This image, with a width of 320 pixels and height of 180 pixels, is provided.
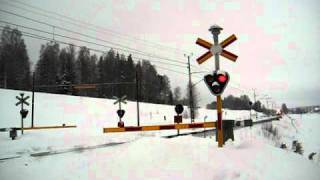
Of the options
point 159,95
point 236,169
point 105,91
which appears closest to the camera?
point 236,169

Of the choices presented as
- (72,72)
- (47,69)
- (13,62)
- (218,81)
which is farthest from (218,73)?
(47,69)

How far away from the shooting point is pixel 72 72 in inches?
2525

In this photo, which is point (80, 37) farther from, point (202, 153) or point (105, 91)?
point (105, 91)

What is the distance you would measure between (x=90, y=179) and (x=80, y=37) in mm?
13350

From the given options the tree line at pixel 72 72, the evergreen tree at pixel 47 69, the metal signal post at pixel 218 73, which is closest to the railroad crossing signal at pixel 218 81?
the metal signal post at pixel 218 73

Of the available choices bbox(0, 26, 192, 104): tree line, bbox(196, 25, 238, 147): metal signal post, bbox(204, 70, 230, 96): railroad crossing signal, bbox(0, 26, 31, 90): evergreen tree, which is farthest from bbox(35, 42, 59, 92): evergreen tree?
bbox(204, 70, 230, 96): railroad crossing signal

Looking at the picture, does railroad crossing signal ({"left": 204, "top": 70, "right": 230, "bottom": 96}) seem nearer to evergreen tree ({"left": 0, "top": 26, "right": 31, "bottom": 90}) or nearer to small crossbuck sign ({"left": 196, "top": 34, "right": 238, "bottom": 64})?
small crossbuck sign ({"left": 196, "top": 34, "right": 238, "bottom": 64})

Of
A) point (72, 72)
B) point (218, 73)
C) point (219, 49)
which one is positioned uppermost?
point (72, 72)

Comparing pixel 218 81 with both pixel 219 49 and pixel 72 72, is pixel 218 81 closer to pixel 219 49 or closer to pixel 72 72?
pixel 219 49

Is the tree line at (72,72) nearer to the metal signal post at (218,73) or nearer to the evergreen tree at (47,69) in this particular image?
the evergreen tree at (47,69)

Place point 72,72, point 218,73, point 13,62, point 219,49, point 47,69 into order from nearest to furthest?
point 218,73, point 219,49, point 13,62, point 72,72, point 47,69

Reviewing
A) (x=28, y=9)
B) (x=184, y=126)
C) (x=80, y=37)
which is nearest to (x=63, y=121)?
(x=80, y=37)

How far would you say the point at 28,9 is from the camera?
13828mm

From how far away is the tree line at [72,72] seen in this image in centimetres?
5797
